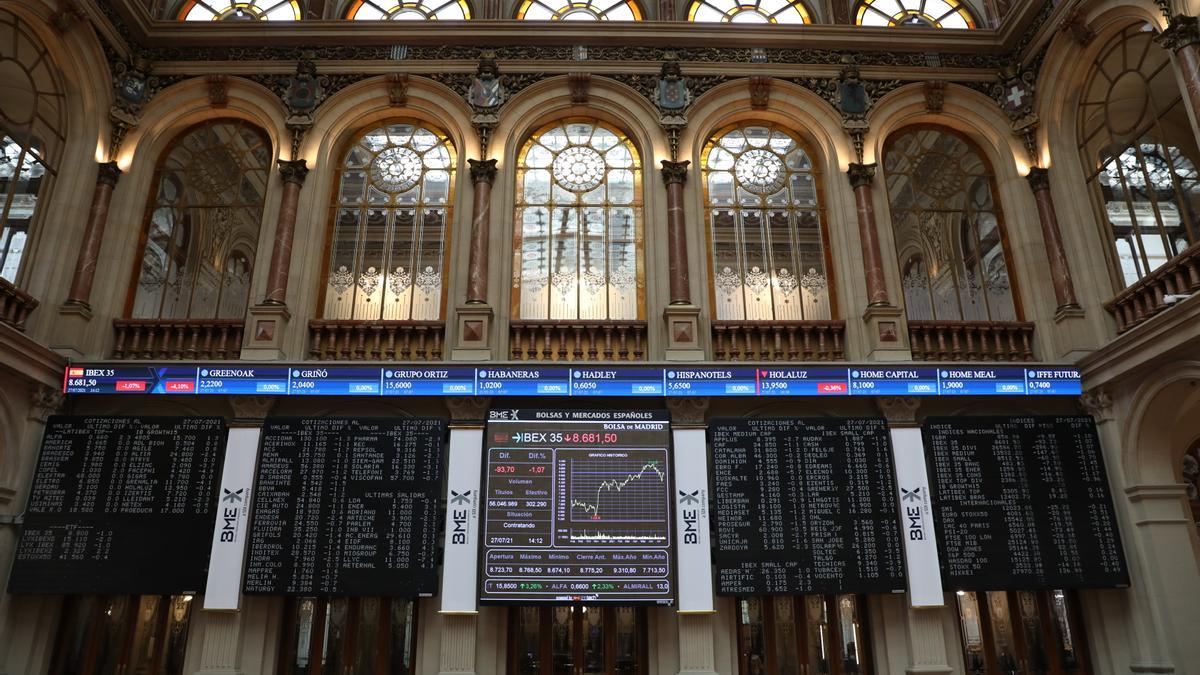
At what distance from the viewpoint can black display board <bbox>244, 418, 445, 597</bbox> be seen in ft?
35.8

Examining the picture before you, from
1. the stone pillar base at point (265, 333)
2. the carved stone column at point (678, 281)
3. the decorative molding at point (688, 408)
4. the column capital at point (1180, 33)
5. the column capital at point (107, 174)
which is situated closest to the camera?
the column capital at point (1180, 33)

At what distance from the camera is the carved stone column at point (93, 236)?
12.3 m

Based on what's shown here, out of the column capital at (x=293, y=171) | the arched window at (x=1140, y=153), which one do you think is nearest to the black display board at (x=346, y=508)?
the column capital at (x=293, y=171)

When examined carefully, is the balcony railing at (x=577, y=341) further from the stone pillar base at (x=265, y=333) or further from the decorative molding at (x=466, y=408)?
the stone pillar base at (x=265, y=333)

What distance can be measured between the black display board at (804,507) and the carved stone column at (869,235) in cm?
226

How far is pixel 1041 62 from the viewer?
1366 centimetres

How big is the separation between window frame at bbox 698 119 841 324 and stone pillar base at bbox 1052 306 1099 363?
11.6ft

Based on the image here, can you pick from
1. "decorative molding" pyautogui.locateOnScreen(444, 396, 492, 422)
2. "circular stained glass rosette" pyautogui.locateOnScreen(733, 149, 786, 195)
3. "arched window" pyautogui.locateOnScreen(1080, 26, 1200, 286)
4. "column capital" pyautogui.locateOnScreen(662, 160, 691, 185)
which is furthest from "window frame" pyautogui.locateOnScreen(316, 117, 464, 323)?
"arched window" pyautogui.locateOnScreen(1080, 26, 1200, 286)

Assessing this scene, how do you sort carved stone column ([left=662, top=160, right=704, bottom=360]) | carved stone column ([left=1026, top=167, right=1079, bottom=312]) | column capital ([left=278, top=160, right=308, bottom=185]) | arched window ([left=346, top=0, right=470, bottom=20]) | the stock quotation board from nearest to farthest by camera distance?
1. the stock quotation board
2. carved stone column ([left=662, top=160, right=704, bottom=360])
3. carved stone column ([left=1026, top=167, right=1079, bottom=312])
4. column capital ([left=278, top=160, right=308, bottom=185])
5. arched window ([left=346, top=0, right=470, bottom=20])

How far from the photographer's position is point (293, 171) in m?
13.3

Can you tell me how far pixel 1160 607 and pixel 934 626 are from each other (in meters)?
3.12

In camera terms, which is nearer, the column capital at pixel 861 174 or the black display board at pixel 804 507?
the black display board at pixel 804 507

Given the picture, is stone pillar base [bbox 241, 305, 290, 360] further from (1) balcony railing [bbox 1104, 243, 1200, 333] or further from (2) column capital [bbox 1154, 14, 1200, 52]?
(2) column capital [bbox 1154, 14, 1200, 52]

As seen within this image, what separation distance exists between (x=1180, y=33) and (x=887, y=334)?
569cm
